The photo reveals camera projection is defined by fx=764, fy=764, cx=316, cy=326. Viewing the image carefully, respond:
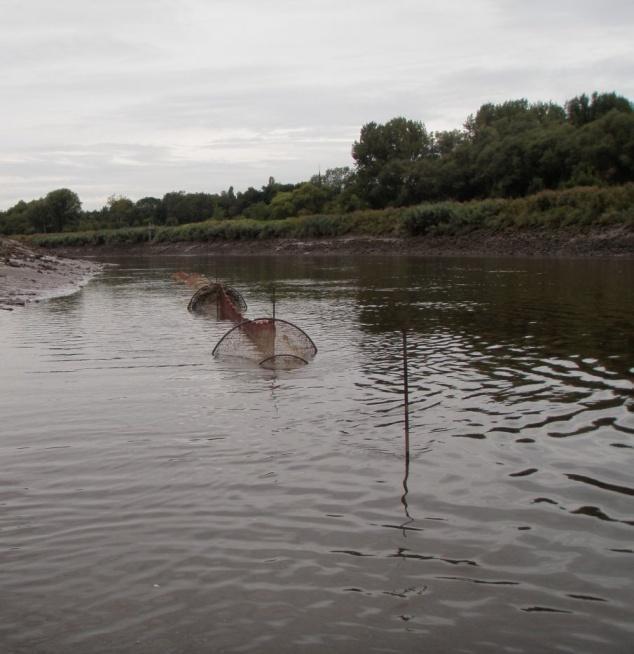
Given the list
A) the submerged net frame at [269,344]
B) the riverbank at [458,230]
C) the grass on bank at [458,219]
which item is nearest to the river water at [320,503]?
the submerged net frame at [269,344]

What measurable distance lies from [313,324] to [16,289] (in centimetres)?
1649

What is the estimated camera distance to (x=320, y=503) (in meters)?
7.69

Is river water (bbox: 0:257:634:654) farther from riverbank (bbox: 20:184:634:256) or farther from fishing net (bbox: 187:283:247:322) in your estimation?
riverbank (bbox: 20:184:634:256)

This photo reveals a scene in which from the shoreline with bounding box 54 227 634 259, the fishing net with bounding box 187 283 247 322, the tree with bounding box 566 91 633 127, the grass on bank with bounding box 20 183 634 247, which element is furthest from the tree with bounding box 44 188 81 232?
the fishing net with bounding box 187 283 247 322

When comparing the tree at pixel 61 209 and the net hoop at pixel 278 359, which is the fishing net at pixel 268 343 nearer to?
the net hoop at pixel 278 359

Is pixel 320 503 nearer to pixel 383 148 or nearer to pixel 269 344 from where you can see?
pixel 269 344

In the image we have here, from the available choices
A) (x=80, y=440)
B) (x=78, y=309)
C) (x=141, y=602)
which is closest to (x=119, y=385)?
(x=80, y=440)

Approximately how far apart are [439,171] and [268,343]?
281ft

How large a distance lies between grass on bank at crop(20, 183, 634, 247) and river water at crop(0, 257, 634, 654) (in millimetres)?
52729

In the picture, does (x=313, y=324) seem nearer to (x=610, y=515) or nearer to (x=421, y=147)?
(x=610, y=515)

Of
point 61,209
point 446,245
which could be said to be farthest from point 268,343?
point 61,209

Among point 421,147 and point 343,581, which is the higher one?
point 421,147

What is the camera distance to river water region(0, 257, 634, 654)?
545 cm

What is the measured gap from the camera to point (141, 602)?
5.72 metres
